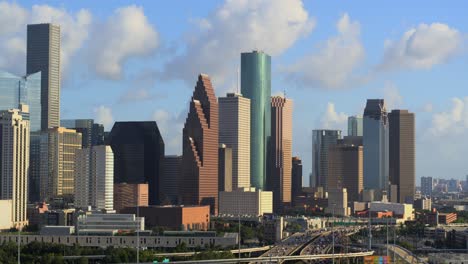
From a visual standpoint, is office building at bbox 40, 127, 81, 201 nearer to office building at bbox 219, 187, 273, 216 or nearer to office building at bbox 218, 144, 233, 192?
office building at bbox 218, 144, 233, 192

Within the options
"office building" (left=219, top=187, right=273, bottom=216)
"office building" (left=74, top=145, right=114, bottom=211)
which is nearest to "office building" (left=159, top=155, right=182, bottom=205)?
"office building" (left=219, top=187, right=273, bottom=216)

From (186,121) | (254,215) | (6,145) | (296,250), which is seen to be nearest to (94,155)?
(6,145)

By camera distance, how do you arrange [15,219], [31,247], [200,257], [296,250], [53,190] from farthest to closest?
[53,190]
[15,219]
[296,250]
[31,247]
[200,257]

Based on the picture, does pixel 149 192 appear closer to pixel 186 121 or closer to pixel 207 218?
pixel 186 121

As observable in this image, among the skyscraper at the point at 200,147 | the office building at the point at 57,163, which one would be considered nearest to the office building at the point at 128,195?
the skyscraper at the point at 200,147

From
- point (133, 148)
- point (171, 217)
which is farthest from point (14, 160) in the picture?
point (133, 148)

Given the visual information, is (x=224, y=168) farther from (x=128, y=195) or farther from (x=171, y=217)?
(x=171, y=217)
